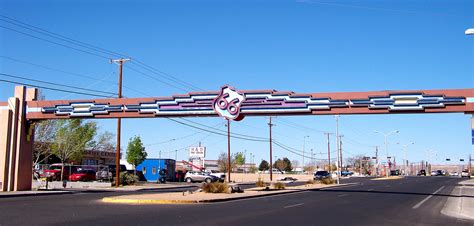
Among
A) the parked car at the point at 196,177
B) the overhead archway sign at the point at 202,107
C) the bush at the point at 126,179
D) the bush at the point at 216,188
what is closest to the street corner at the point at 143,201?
the bush at the point at 216,188

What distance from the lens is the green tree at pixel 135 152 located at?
8169 cm

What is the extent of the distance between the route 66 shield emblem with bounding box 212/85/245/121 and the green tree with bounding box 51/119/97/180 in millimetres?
32842

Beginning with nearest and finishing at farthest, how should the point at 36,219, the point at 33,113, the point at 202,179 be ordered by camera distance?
the point at 36,219 < the point at 33,113 < the point at 202,179

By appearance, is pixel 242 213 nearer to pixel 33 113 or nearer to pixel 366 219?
pixel 366 219

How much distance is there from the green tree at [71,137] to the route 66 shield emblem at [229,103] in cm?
3284

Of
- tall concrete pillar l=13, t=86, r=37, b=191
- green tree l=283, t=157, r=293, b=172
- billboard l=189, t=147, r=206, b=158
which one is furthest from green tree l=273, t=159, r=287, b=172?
tall concrete pillar l=13, t=86, r=37, b=191

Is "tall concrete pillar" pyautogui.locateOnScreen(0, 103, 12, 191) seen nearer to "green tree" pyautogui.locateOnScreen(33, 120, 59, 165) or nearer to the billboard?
"green tree" pyautogui.locateOnScreen(33, 120, 59, 165)

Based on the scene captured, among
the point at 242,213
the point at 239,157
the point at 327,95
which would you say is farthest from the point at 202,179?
the point at 239,157

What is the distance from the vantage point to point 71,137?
63.5 meters

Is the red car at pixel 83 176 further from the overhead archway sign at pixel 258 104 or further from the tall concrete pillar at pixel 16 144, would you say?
the overhead archway sign at pixel 258 104

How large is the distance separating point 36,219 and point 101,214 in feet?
8.42

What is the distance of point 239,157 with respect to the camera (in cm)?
15200

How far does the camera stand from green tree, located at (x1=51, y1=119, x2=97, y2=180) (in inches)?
2442

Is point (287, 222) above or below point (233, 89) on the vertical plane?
below
